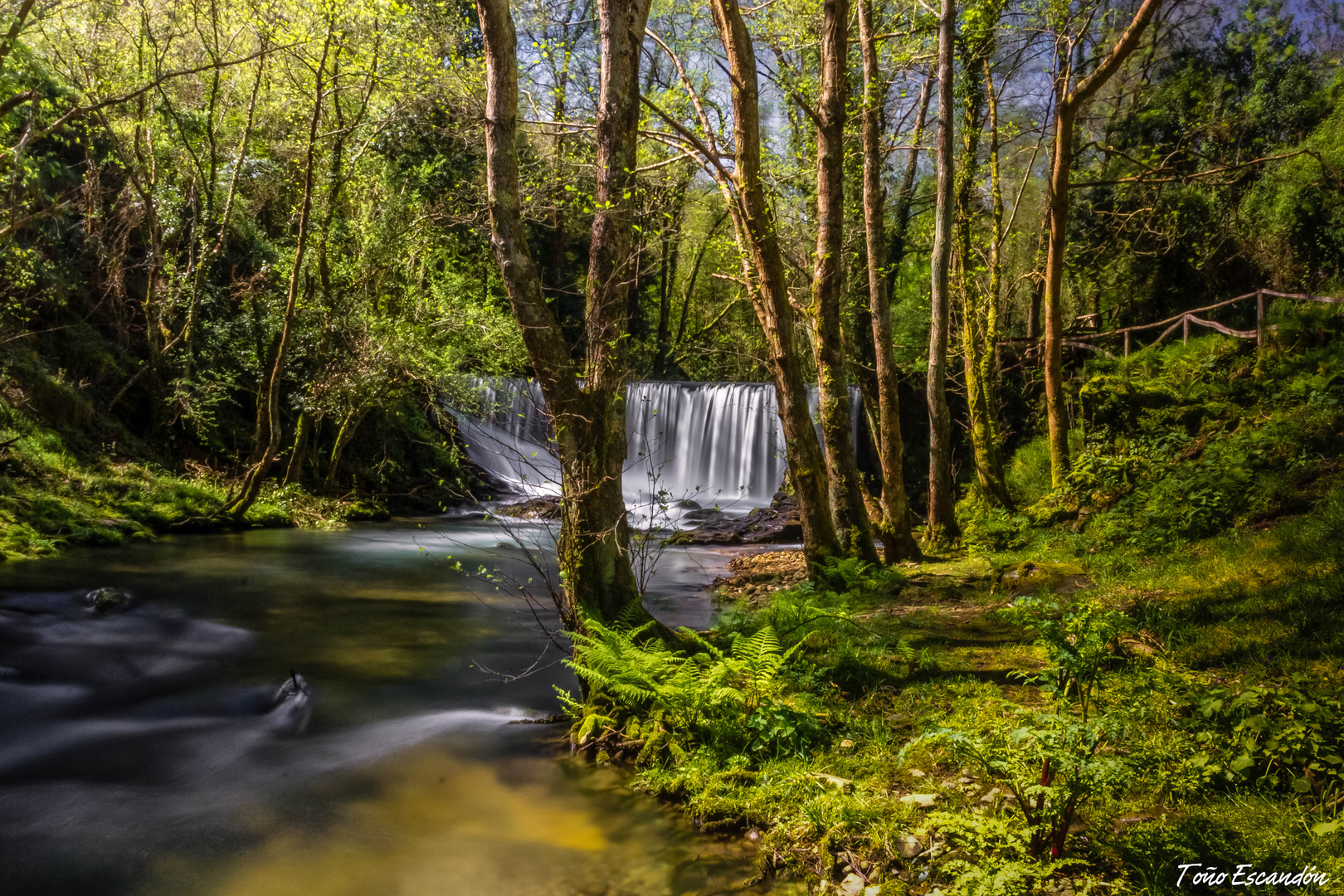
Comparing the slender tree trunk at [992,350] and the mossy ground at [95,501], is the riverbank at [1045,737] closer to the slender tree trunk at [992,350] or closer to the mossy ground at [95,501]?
the slender tree trunk at [992,350]

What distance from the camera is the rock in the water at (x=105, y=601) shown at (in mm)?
8501

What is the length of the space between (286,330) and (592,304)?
32.1 ft

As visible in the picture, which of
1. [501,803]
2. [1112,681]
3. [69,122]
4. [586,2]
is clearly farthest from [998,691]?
[586,2]

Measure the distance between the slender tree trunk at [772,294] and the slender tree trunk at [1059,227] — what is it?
449cm

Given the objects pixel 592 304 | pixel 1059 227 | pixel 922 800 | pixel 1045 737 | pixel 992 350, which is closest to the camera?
pixel 1045 737

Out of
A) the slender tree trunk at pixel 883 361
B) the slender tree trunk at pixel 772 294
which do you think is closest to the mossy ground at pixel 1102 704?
the slender tree trunk at pixel 883 361

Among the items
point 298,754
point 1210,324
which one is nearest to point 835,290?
point 298,754

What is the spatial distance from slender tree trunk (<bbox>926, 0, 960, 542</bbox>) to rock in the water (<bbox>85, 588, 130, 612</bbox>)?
10.1 metres

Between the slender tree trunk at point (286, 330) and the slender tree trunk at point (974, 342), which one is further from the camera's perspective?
the slender tree trunk at point (286, 330)

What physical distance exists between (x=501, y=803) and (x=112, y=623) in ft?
20.4

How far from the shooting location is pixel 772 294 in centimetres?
756

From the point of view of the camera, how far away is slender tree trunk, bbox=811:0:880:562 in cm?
771

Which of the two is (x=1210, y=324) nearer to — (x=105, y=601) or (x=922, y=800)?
(x=922, y=800)

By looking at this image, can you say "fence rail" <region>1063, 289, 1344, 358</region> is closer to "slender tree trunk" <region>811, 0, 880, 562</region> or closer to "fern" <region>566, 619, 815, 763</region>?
"slender tree trunk" <region>811, 0, 880, 562</region>
